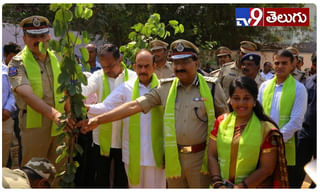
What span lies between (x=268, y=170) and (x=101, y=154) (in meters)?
2.06

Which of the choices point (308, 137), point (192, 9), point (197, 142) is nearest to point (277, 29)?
point (192, 9)

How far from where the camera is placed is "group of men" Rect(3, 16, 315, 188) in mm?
3906

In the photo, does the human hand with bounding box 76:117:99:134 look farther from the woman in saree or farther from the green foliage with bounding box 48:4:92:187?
the woman in saree

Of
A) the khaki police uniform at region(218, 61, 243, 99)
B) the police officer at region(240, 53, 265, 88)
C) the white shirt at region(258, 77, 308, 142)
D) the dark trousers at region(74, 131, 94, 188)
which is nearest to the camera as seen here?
the white shirt at region(258, 77, 308, 142)

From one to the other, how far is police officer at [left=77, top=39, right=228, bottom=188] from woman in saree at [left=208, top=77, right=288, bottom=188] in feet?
1.15

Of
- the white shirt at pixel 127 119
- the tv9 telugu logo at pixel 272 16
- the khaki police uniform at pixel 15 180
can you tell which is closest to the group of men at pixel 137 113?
the white shirt at pixel 127 119

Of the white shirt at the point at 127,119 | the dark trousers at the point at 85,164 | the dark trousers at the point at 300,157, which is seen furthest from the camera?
the dark trousers at the point at 85,164

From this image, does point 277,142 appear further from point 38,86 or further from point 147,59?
point 38,86

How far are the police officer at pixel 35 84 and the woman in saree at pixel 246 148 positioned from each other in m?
1.81

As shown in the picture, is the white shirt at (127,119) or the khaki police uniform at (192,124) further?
the white shirt at (127,119)

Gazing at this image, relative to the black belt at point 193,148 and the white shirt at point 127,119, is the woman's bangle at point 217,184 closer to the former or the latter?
the black belt at point 193,148

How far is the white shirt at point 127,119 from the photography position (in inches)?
169

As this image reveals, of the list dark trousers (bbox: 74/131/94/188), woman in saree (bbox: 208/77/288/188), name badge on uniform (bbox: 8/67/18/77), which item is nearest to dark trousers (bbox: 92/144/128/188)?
dark trousers (bbox: 74/131/94/188)

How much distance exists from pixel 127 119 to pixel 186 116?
0.81m
